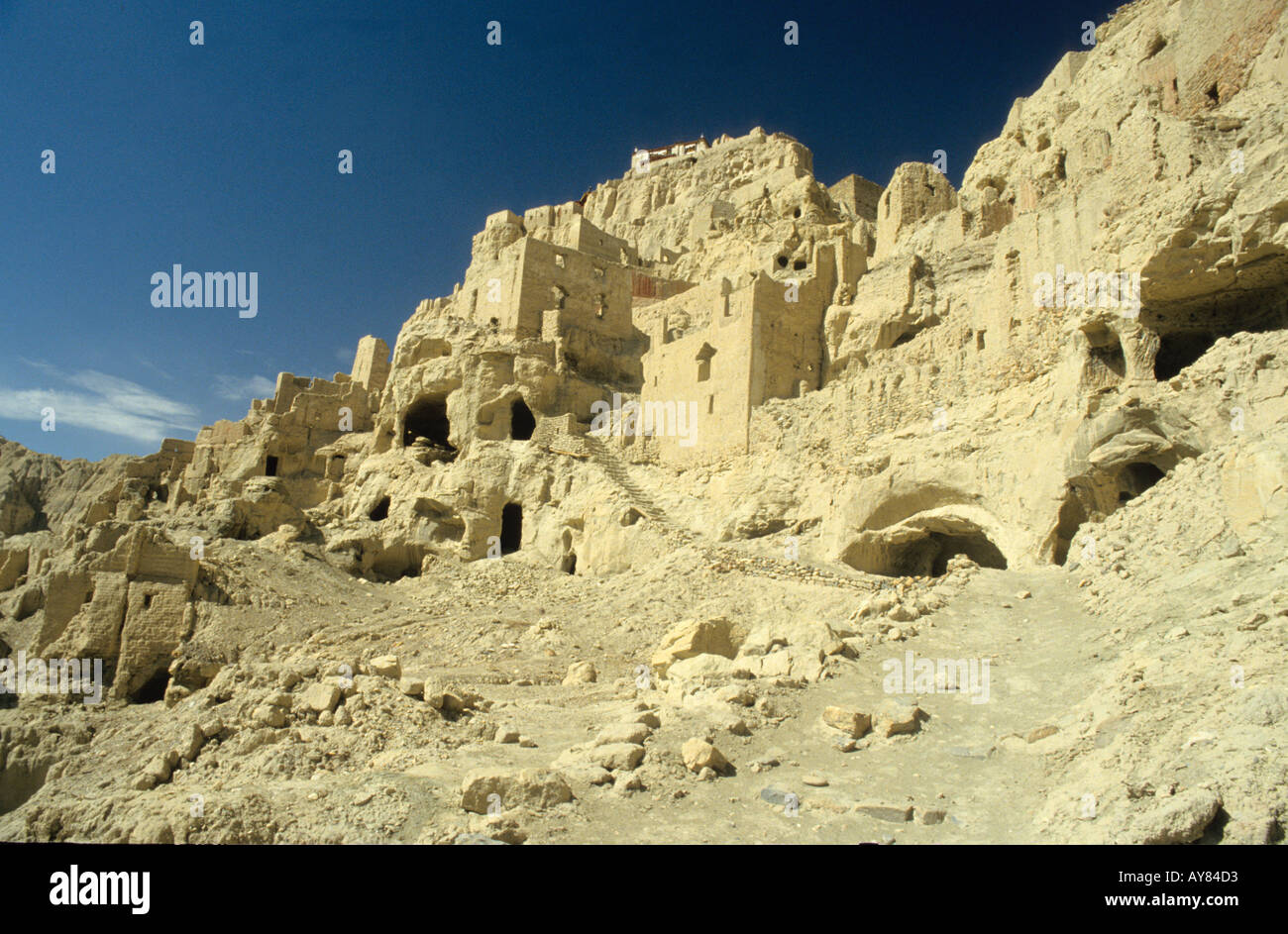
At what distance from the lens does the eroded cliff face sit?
884 cm

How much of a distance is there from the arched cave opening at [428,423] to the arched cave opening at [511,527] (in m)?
3.96

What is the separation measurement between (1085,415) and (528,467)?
58.4ft

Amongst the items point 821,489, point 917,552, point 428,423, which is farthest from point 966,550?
point 428,423

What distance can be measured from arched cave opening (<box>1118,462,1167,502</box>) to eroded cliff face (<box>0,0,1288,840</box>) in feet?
0.25

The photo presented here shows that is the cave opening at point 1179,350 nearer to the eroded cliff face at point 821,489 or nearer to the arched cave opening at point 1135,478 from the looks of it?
the eroded cliff face at point 821,489

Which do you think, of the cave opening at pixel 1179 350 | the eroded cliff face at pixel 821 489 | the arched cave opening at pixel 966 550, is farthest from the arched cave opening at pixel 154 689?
the cave opening at pixel 1179 350

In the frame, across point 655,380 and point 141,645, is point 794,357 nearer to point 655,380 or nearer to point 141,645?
point 655,380

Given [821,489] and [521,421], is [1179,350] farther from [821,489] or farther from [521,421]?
[521,421]

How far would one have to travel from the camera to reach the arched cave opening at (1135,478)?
13555 millimetres

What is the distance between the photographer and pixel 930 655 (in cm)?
1022

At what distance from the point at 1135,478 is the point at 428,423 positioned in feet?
91.3

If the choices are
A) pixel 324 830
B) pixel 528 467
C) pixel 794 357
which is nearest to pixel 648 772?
pixel 324 830

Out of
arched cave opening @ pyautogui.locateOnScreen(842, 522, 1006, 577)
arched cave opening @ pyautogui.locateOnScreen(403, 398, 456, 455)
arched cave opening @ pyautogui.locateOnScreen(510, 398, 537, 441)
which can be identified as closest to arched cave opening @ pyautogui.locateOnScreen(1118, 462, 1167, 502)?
arched cave opening @ pyautogui.locateOnScreen(842, 522, 1006, 577)

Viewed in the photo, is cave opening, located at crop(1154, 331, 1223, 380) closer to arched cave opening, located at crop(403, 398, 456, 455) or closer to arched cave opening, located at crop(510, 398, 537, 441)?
arched cave opening, located at crop(510, 398, 537, 441)
